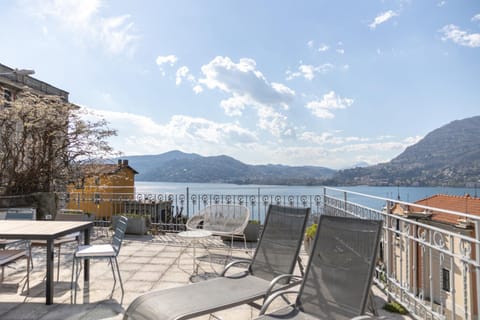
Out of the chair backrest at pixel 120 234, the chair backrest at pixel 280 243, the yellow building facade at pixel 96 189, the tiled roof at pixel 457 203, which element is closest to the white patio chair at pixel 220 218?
the chair backrest at pixel 120 234

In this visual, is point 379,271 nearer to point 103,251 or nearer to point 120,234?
point 120,234

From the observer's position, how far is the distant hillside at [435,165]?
2138 cm

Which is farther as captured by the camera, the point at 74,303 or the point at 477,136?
the point at 477,136

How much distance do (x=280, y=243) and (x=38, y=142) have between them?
793 cm

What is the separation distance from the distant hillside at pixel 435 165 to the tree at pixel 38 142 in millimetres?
12939

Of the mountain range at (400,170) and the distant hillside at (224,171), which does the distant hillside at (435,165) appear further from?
the distant hillside at (224,171)

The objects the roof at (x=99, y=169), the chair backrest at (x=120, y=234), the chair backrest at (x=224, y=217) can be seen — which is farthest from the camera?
the roof at (x=99, y=169)

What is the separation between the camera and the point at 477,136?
46469 millimetres

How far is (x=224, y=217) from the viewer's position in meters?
5.87

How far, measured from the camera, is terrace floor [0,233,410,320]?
3.22 m

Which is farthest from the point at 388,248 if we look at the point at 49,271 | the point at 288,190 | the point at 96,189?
the point at 96,189

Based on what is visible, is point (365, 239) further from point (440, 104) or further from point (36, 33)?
point (440, 104)

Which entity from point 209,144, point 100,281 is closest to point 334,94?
point 209,144

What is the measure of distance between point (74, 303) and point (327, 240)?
9.53 feet
